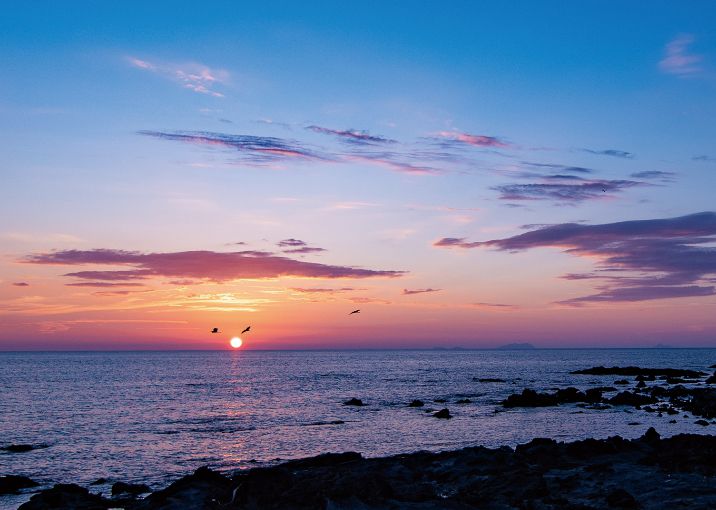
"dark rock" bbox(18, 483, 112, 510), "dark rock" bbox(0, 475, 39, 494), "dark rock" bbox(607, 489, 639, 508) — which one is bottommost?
"dark rock" bbox(0, 475, 39, 494)

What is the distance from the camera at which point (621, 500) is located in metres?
22.2

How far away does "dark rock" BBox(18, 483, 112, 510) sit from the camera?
26188 mm

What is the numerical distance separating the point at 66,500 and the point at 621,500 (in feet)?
74.5

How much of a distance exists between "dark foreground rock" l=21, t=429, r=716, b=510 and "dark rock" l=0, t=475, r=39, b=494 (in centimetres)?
645

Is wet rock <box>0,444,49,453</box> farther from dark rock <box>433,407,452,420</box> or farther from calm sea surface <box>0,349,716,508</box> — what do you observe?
dark rock <box>433,407,452,420</box>

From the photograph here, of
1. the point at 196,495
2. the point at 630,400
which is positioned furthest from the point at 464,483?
the point at 630,400

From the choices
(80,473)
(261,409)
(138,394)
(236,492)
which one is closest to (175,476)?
(80,473)

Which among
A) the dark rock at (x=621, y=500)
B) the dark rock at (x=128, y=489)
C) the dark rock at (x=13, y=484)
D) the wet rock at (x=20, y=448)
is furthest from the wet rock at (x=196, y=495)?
the wet rock at (x=20, y=448)

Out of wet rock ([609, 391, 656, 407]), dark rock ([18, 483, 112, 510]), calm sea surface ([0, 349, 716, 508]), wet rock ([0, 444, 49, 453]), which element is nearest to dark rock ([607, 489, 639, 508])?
dark rock ([18, 483, 112, 510])

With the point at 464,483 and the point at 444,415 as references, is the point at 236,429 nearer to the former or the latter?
the point at 444,415

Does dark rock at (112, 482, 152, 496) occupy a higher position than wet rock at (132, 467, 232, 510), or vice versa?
wet rock at (132, 467, 232, 510)

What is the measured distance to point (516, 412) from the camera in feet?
218

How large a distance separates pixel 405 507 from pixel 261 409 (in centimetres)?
5672

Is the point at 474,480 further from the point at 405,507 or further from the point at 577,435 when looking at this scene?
the point at 577,435
